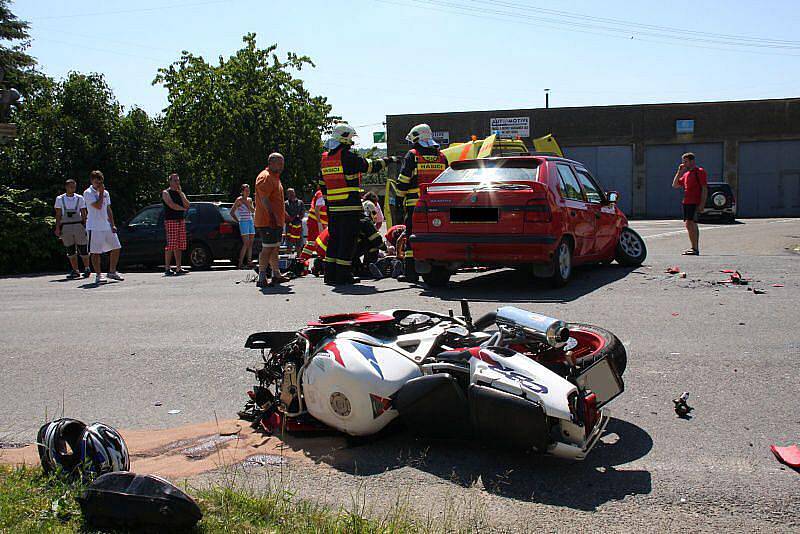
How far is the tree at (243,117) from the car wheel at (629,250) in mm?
27885

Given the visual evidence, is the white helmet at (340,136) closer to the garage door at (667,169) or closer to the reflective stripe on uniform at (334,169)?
the reflective stripe on uniform at (334,169)

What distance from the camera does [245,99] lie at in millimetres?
39250

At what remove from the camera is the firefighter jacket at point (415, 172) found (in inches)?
464

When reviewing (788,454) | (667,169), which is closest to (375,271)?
(788,454)

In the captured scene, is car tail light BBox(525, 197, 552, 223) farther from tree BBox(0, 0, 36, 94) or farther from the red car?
tree BBox(0, 0, 36, 94)

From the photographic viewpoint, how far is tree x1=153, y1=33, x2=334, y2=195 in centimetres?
3838

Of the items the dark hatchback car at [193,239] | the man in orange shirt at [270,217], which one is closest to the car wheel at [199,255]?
the dark hatchback car at [193,239]

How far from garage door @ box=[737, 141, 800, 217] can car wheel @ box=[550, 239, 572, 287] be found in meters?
40.0

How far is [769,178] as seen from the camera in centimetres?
4622

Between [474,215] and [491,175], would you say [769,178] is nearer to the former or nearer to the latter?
[491,175]

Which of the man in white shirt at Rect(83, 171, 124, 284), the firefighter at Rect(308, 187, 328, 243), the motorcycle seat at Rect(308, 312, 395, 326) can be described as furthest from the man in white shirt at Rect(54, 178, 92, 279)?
the motorcycle seat at Rect(308, 312, 395, 326)

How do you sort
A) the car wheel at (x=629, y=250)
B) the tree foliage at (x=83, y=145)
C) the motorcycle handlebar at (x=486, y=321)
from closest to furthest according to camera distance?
the motorcycle handlebar at (x=486, y=321) → the car wheel at (x=629, y=250) → the tree foliage at (x=83, y=145)

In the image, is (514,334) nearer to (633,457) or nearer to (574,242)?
(633,457)

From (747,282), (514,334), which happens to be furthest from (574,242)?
(514,334)
